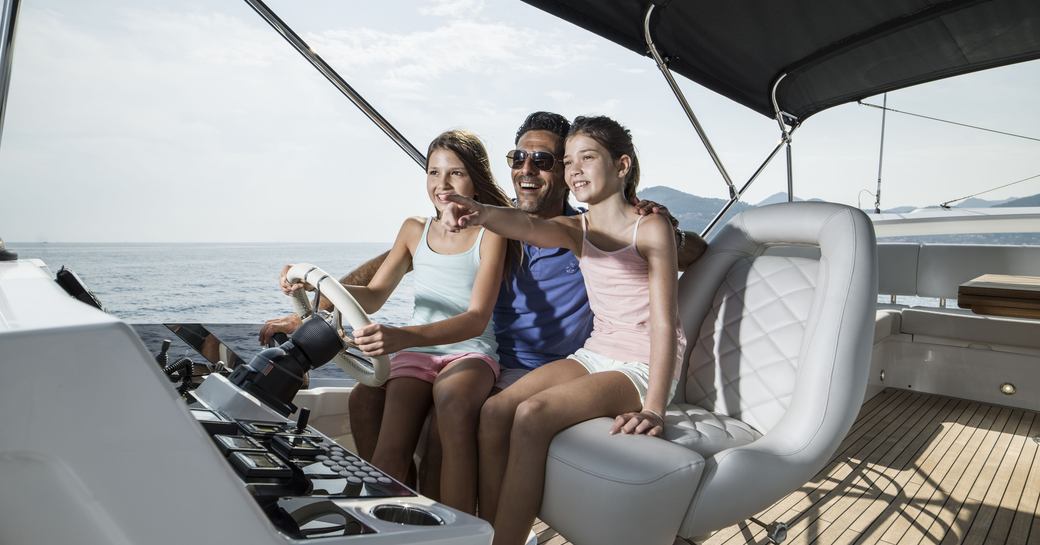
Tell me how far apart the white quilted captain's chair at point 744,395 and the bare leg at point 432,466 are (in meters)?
0.32

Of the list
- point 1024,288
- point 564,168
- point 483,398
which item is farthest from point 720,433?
point 1024,288

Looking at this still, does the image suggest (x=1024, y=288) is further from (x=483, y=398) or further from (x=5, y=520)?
(x=5, y=520)

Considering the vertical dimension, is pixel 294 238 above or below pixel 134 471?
below

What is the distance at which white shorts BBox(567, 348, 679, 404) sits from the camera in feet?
4.81

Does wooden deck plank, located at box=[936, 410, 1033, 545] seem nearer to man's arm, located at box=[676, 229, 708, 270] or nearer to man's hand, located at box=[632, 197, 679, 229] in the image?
man's arm, located at box=[676, 229, 708, 270]

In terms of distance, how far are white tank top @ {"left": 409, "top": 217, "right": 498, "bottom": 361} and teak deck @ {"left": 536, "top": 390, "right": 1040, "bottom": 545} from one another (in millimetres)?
608

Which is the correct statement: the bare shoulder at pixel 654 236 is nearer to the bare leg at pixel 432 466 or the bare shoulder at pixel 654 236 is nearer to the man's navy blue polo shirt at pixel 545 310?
the man's navy blue polo shirt at pixel 545 310

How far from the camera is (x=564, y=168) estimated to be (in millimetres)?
1815

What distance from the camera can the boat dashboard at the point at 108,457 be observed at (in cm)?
46

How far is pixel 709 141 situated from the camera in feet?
9.79

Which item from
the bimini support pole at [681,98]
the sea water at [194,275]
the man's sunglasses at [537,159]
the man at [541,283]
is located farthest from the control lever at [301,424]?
the sea water at [194,275]

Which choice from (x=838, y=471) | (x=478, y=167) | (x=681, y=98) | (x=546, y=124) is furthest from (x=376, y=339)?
(x=838, y=471)

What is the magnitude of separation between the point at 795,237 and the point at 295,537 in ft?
4.73

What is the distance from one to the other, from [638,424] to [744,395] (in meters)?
0.47
